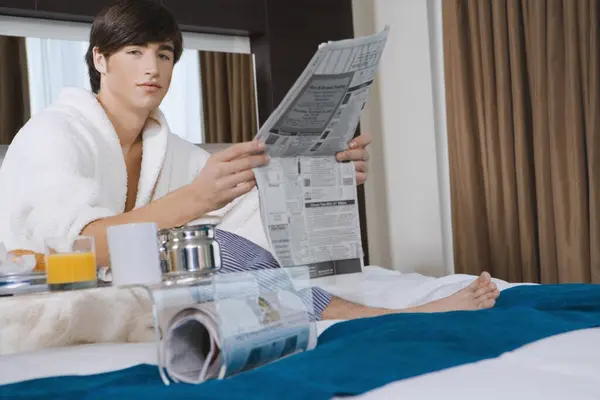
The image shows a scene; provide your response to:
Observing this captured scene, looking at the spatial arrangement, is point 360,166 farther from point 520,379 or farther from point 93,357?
point 520,379

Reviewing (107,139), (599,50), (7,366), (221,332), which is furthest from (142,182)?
(599,50)

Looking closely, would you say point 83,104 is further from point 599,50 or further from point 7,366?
point 599,50

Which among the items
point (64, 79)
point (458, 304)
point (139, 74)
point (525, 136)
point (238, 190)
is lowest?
point (458, 304)

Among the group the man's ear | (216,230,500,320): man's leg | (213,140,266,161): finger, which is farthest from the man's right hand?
the man's ear

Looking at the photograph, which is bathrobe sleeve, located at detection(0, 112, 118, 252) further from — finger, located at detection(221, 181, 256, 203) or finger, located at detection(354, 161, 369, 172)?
finger, located at detection(354, 161, 369, 172)

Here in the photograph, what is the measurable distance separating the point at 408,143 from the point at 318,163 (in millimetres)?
1965

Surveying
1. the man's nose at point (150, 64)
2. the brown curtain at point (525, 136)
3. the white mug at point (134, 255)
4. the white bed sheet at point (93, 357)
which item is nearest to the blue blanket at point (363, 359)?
the white bed sheet at point (93, 357)

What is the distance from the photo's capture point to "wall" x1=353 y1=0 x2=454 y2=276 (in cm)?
347

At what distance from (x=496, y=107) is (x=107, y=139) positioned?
1.56m

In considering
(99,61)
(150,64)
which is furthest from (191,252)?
(99,61)

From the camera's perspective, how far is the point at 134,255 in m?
1.33

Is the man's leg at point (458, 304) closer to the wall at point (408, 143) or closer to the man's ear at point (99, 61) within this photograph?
the man's ear at point (99, 61)

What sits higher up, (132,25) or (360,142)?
(132,25)

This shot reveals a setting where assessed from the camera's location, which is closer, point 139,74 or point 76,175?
point 76,175
